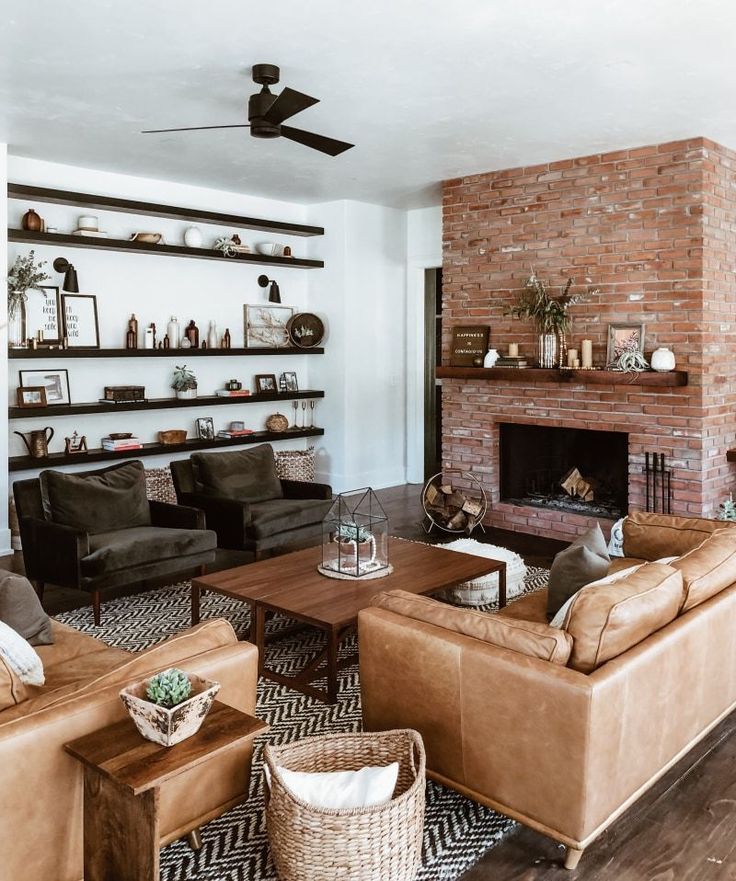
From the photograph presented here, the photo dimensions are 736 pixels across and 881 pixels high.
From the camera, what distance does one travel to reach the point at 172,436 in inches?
261

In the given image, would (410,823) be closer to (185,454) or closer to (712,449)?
(712,449)

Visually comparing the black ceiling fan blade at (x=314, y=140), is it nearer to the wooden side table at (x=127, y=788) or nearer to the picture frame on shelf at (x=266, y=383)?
the wooden side table at (x=127, y=788)

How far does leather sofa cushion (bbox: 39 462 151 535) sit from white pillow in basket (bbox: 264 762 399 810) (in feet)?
9.06

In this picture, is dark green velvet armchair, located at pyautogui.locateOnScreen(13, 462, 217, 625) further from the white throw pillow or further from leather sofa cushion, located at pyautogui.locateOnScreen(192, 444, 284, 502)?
the white throw pillow

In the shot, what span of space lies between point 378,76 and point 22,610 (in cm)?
297

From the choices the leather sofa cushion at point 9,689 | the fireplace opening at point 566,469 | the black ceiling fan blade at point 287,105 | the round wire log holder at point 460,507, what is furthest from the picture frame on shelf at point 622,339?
the leather sofa cushion at point 9,689

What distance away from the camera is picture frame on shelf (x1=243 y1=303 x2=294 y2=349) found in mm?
7383

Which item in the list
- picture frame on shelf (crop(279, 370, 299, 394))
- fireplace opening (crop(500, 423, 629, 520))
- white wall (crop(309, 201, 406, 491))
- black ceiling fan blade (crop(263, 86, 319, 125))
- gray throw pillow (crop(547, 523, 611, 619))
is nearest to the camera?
gray throw pillow (crop(547, 523, 611, 619))

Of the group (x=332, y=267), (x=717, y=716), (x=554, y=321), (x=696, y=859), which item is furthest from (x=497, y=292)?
(x=696, y=859)

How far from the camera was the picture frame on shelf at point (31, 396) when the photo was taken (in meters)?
5.82

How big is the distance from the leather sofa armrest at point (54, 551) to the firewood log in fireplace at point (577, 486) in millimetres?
3715

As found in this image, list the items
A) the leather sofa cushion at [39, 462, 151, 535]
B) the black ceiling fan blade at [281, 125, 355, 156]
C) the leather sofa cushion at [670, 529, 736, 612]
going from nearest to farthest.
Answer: the leather sofa cushion at [670, 529, 736, 612] < the black ceiling fan blade at [281, 125, 355, 156] < the leather sofa cushion at [39, 462, 151, 535]

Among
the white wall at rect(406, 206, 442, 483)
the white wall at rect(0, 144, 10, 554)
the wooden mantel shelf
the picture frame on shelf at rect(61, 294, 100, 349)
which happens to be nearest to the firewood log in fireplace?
the wooden mantel shelf

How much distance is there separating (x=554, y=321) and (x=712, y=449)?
1406 mm
